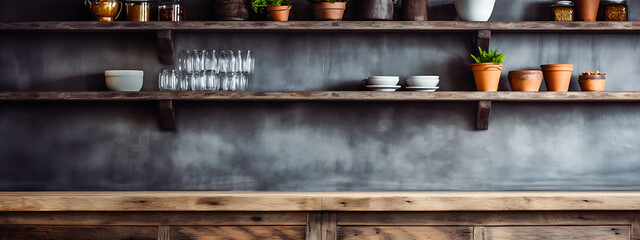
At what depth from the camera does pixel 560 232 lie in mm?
2615

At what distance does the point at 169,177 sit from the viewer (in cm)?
308

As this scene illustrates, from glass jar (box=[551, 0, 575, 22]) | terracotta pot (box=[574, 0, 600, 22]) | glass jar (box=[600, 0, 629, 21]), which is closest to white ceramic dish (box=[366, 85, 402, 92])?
glass jar (box=[551, 0, 575, 22])

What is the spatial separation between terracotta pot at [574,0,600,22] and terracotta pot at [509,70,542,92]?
0.39 meters

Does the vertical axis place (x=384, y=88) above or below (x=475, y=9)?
below

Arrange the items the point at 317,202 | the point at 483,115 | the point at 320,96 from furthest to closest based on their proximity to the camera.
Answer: the point at 483,115 → the point at 320,96 → the point at 317,202

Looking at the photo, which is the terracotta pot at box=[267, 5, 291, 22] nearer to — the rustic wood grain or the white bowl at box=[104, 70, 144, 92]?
the white bowl at box=[104, 70, 144, 92]

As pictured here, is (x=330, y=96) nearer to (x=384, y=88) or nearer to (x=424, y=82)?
(x=384, y=88)

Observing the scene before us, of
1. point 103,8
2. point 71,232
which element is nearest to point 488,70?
point 103,8

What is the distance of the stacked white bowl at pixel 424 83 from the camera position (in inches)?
110

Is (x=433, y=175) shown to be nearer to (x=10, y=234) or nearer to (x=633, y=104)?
(x=633, y=104)

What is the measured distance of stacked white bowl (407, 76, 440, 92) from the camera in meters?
2.81

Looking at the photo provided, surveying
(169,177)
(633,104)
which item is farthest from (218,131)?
(633,104)

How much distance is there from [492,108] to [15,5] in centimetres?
268

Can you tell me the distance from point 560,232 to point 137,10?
236 cm
